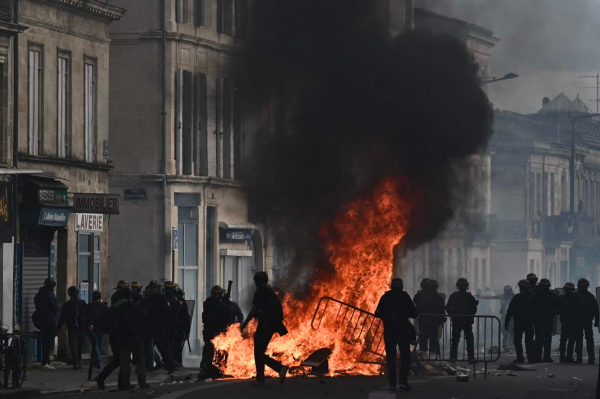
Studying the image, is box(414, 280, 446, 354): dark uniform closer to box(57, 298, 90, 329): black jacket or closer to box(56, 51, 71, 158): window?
box(57, 298, 90, 329): black jacket

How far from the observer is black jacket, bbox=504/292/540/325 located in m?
26.4

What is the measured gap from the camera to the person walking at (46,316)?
84.4ft

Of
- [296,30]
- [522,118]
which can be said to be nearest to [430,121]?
[296,30]

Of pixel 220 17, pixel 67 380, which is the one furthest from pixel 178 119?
pixel 67 380

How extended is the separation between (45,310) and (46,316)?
0.11 m

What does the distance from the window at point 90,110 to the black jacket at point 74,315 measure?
6.69 m

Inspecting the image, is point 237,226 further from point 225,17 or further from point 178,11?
point 178,11

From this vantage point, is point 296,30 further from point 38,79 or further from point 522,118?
point 522,118

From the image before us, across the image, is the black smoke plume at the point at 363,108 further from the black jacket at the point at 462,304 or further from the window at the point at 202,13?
the window at the point at 202,13

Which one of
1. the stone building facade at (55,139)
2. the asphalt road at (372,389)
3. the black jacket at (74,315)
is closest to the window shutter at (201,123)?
the stone building facade at (55,139)

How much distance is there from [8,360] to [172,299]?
540cm

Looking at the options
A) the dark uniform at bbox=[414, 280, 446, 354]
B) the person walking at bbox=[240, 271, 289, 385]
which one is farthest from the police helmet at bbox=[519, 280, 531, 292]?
the person walking at bbox=[240, 271, 289, 385]

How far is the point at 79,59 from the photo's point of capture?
31.4m

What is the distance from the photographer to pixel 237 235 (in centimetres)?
4106
